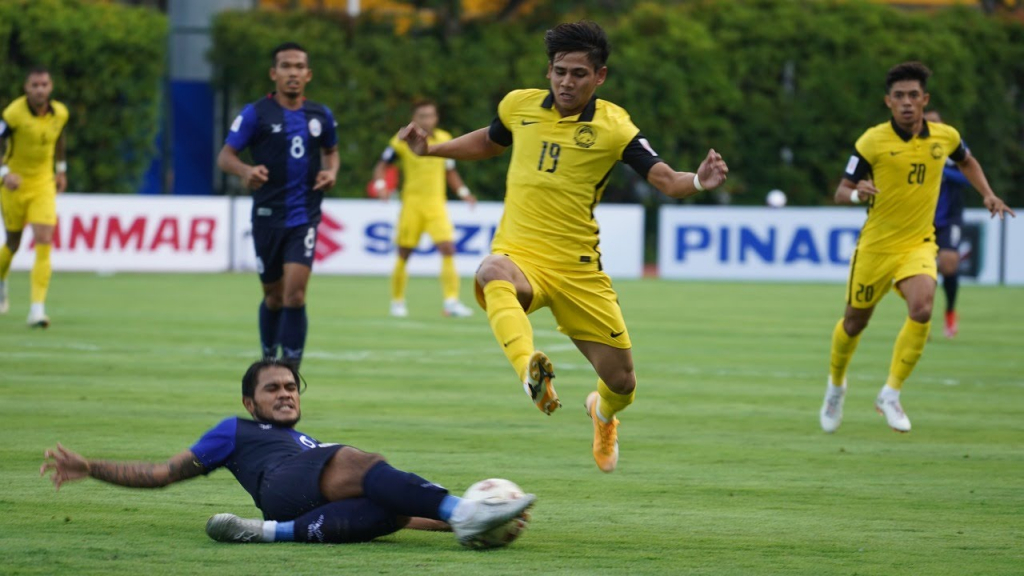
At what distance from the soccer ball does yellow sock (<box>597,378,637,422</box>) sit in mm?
2167

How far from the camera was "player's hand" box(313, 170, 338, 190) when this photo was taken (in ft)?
37.9

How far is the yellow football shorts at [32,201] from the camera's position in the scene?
1675 centimetres

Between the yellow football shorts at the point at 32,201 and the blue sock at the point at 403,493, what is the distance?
37.8ft

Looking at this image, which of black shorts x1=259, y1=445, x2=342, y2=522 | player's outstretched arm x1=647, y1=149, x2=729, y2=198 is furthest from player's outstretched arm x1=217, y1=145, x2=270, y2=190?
black shorts x1=259, y1=445, x2=342, y2=522

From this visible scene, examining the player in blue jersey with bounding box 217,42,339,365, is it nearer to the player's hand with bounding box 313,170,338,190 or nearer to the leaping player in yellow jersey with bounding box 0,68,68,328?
the player's hand with bounding box 313,170,338,190

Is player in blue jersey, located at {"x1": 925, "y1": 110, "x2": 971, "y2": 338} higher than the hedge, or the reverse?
the hedge

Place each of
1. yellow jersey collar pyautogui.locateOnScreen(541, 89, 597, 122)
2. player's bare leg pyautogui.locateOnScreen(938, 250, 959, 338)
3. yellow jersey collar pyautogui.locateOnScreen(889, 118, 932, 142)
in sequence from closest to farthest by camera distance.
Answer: yellow jersey collar pyautogui.locateOnScreen(541, 89, 597, 122), yellow jersey collar pyautogui.locateOnScreen(889, 118, 932, 142), player's bare leg pyautogui.locateOnScreen(938, 250, 959, 338)

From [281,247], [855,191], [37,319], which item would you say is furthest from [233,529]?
[37,319]

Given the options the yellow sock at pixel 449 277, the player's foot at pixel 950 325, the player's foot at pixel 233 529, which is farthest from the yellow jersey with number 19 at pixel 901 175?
the yellow sock at pixel 449 277

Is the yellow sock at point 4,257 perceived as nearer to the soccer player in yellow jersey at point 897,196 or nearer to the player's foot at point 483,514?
the soccer player in yellow jersey at point 897,196

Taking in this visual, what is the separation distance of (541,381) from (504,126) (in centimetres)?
187

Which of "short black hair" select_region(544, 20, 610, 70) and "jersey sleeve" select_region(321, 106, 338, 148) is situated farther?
"jersey sleeve" select_region(321, 106, 338, 148)

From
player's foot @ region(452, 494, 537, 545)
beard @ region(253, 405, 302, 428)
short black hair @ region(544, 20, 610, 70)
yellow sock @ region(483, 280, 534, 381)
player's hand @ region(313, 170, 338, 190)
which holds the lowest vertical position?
player's foot @ region(452, 494, 537, 545)

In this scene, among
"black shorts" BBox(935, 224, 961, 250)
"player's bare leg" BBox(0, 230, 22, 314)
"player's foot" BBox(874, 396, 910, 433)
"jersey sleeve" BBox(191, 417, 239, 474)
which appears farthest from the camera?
"black shorts" BBox(935, 224, 961, 250)
